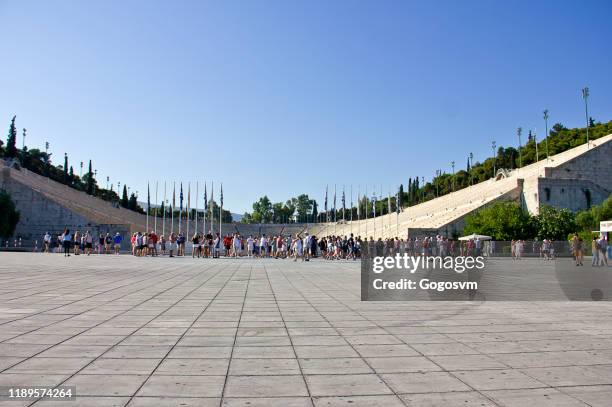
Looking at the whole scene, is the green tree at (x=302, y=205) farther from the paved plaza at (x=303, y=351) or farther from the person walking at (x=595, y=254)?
the paved plaza at (x=303, y=351)

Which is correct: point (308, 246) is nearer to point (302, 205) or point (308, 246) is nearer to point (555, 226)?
point (555, 226)

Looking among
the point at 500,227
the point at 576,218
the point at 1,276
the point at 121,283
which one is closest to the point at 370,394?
the point at 121,283

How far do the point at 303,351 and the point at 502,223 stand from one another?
45.8 metres

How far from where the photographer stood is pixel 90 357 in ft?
16.9

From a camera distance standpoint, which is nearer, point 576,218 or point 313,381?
point 313,381

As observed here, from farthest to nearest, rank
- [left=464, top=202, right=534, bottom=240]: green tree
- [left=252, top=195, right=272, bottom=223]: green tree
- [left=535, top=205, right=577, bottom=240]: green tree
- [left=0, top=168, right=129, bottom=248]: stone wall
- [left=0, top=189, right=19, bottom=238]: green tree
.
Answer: [left=252, top=195, right=272, bottom=223]: green tree, [left=0, top=168, right=129, bottom=248]: stone wall, [left=0, top=189, right=19, bottom=238]: green tree, [left=535, top=205, right=577, bottom=240]: green tree, [left=464, top=202, right=534, bottom=240]: green tree

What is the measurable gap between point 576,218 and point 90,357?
2184 inches

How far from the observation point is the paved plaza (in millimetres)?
4078

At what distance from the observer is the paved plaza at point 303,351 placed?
4.08 meters

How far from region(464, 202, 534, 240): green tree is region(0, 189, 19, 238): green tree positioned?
159ft

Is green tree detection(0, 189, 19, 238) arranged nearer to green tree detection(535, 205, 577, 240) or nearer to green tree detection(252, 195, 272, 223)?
green tree detection(535, 205, 577, 240)

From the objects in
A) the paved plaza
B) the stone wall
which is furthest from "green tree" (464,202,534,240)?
the paved plaza

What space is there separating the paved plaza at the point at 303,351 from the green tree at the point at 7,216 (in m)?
46.3

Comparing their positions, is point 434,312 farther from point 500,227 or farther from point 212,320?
point 500,227
